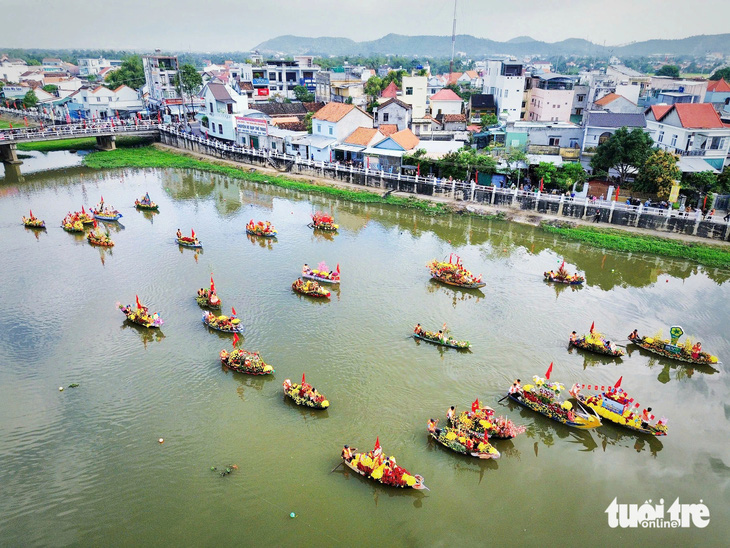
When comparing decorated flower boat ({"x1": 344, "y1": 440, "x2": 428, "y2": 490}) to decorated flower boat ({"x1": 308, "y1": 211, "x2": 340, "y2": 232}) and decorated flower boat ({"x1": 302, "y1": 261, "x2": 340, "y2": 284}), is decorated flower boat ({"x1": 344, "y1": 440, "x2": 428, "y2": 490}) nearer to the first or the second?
decorated flower boat ({"x1": 302, "y1": 261, "x2": 340, "y2": 284})

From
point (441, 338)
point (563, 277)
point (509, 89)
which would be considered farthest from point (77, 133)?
point (563, 277)

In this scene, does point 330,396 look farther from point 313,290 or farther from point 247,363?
point 313,290

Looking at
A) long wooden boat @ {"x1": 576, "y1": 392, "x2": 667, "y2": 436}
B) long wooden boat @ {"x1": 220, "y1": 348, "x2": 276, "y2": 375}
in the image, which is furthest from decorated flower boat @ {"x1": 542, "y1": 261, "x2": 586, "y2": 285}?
long wooden boat @ {"x1": 220, "y1": 348, "x2": 276, "y2": 375}

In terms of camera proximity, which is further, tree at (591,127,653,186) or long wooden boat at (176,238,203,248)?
tree at (591,127,653,186)

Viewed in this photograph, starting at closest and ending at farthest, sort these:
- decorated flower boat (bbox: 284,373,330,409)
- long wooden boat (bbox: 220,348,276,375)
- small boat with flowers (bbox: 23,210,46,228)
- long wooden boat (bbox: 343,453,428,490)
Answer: long wooden boat (bbox: 343,453,428,490), decorated flower boat (bbox: 284,373,330,409), long wooden boat (bbox: 220,348,276,375), small boat with flowers (bbox: 23,210,46,228)

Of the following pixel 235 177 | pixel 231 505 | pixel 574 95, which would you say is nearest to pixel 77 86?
pixel 235 177

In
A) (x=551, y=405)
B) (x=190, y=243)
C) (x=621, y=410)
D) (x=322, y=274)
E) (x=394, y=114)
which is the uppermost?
(x=394, y=114)

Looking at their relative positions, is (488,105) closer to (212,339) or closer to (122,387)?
(212,339)
